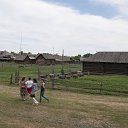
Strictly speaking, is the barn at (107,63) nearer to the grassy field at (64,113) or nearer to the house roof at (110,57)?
the house roof at (110,57)

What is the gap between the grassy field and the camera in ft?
51.2

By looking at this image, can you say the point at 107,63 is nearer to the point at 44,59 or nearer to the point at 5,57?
the point at 44,59

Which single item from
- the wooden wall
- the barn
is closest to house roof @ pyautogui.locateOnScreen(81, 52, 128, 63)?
the barn

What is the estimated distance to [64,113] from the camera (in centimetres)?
1814

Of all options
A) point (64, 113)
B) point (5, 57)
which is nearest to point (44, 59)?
point (5, 57)

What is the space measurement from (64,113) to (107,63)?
38.5m

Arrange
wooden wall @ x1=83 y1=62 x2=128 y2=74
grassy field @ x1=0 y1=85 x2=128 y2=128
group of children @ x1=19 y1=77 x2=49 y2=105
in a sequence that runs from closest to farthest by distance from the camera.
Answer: grassy field @ x1=0 y1=85 x2=128 y2=128 < group of children @ x1=19 y1=77 x2=49 y2=105 < wooden wall @ x1=83 y1=62 x2=128 y2=74

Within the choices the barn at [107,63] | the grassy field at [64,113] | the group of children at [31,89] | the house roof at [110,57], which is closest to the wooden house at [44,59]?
the house roof at [110,57]

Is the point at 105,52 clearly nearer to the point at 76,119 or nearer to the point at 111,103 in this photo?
the point at 111,103

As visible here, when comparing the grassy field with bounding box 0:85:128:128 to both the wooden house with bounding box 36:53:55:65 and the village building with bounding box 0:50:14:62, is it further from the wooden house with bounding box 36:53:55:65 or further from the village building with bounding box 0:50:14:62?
the village building with bounding box 0:50:14:62

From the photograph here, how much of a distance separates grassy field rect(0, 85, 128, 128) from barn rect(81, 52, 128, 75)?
30732 millimetres

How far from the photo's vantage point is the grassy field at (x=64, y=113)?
1560cm

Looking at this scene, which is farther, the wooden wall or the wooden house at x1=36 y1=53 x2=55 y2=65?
the wooden house at x1=36 y1=53 x2=55 y2=65

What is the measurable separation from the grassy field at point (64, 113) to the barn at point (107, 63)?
101ft
